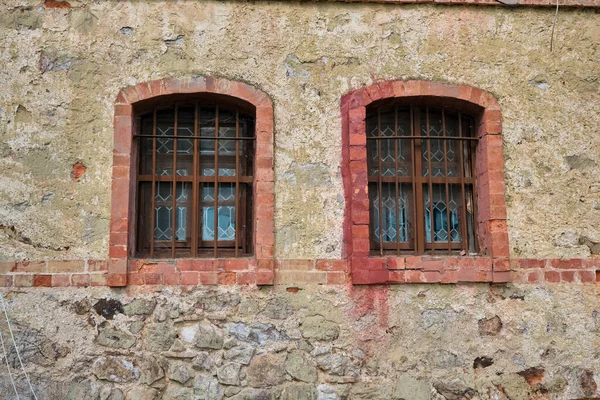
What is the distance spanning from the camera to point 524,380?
199 inches

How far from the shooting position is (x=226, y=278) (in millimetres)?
5000

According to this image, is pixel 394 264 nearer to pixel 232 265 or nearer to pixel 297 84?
pixel 232 265

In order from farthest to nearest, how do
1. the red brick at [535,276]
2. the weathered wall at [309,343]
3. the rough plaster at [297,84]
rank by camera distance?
1. the red brick at [535,276]
2. the rough plaster at [297,84]
3. the weathered wall at [309,343]

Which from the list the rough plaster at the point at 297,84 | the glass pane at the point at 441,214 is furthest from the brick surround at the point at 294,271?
the glass pane at the point at 441,214

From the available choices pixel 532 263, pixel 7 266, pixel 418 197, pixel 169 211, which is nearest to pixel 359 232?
pixel 418 197

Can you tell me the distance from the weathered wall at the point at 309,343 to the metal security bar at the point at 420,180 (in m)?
0.52

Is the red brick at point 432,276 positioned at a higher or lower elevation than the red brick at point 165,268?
lower

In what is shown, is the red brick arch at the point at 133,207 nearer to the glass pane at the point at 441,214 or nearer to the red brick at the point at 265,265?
the red brick at the point at 265,265

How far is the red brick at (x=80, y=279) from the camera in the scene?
4.93 metres

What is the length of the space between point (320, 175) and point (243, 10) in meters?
1.63

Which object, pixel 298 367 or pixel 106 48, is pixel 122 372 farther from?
pixel 106 48

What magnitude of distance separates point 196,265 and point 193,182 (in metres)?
0.75

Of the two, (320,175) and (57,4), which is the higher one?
(57,4)

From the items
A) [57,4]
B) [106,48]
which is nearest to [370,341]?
[106,48]
